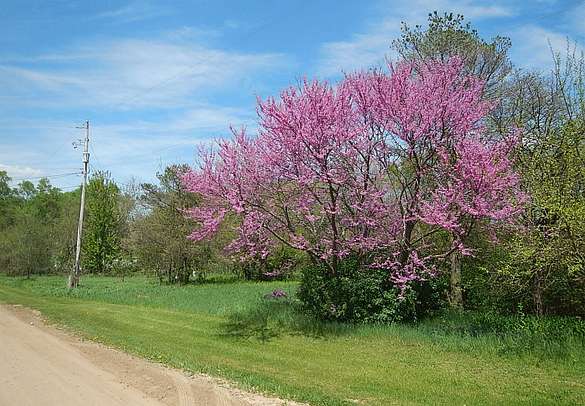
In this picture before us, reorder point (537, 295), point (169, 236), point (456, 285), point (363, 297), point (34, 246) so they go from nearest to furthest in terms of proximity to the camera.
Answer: point (537, 295) → point (363, 297) → point (456, 285) → point (169, 236) → point (34, 246)

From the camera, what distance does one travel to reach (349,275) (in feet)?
51.7

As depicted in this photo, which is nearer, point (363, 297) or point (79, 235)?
point (363, 297)

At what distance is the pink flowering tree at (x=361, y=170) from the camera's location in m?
14.1

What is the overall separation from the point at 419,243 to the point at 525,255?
404cm

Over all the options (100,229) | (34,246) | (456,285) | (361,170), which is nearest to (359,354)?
(361,170)

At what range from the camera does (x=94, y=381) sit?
26.3 feet

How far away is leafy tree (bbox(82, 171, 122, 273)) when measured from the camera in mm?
54750

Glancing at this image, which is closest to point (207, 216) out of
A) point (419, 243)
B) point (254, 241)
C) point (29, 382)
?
point (254, 241)

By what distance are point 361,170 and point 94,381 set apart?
9.16m

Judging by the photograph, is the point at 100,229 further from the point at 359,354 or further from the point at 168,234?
the point at 359,354

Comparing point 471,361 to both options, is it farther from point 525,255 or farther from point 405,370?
point 525,255

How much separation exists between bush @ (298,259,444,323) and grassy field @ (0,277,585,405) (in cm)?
57

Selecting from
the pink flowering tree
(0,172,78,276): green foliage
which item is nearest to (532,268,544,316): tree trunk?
the pink flowering tree

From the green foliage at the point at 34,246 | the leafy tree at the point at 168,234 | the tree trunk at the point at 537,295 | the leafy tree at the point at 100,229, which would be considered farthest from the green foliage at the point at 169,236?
the tree trunk at the point at 537,295
